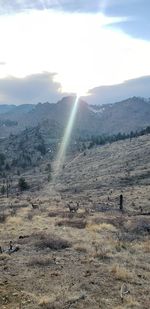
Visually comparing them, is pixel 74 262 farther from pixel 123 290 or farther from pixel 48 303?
pixel 48 303

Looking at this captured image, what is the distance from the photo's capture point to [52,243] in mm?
28688

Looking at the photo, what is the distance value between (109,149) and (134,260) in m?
163

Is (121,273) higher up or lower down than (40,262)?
lower down

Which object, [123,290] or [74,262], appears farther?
[74,262]

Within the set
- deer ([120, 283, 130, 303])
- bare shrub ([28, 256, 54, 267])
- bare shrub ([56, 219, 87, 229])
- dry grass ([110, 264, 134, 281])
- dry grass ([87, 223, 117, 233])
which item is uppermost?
bare shrub ([56, 219, 87, 229])

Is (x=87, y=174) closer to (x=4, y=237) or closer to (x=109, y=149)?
(x=109, y=149)

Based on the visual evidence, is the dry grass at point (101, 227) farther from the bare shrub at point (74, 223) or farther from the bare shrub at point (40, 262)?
Answer: the bare shrub at point (40, 262)

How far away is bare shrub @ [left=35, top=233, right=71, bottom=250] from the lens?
28.3m

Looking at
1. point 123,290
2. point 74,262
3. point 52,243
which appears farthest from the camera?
point 52,243

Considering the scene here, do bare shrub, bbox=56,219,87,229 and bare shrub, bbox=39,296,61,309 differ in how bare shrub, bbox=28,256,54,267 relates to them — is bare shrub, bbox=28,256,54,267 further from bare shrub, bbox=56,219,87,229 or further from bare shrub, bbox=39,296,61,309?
bare shrub, bbox=56,219,87,229

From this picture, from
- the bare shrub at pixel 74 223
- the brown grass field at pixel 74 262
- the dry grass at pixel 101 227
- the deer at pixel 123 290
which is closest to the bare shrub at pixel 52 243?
the brown grass field at pixel 74 262

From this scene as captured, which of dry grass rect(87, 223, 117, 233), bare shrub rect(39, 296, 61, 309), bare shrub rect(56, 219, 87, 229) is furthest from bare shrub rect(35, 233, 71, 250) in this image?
bare shrub rect(39, 296, 61, 309)

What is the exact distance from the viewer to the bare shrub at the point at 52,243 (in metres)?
28.3

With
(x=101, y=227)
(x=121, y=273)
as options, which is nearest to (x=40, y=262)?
(x=121, y=273)
